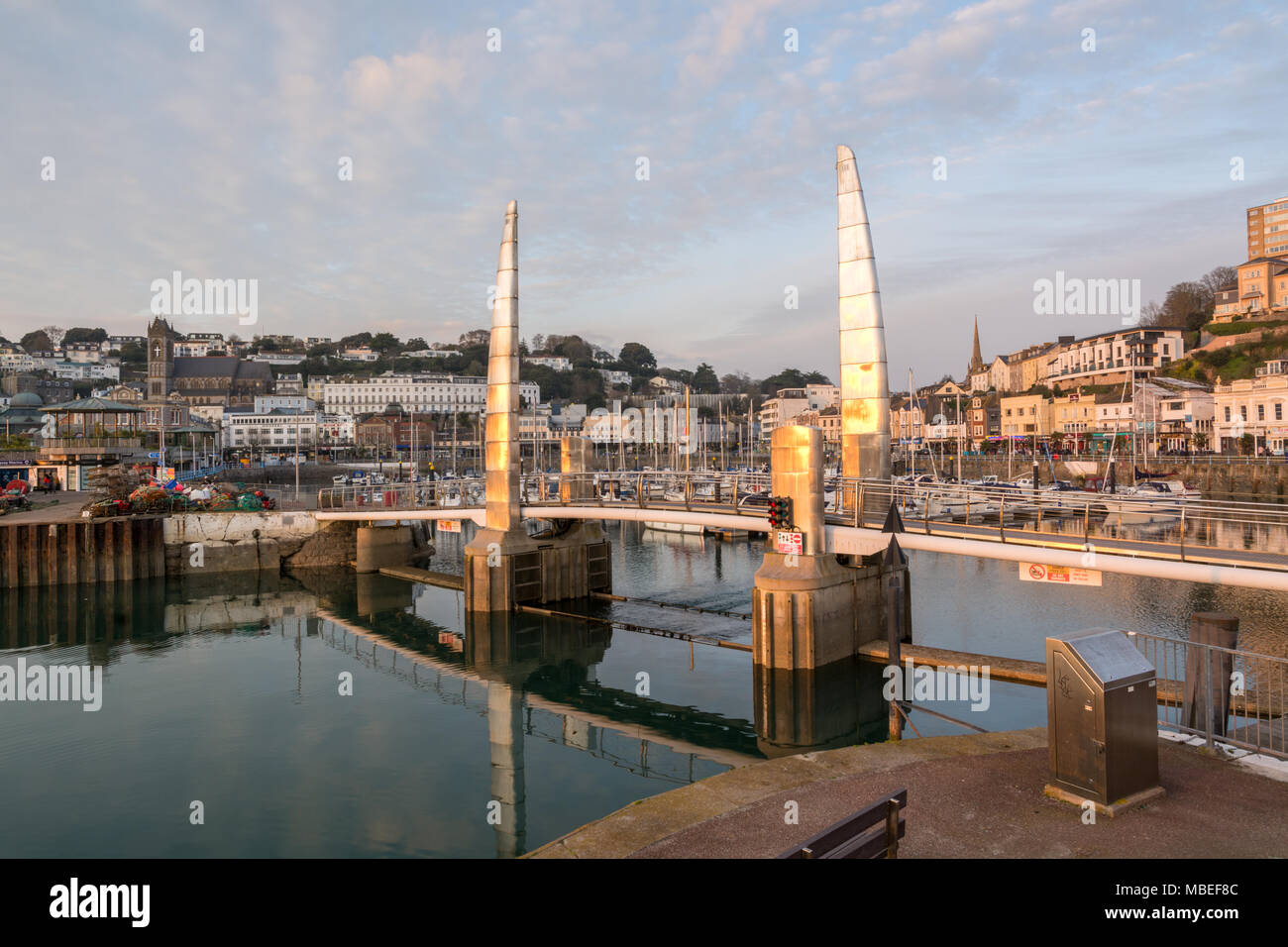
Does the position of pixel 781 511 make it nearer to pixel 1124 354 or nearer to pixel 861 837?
pixel 861 837

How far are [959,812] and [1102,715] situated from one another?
69.8 inches

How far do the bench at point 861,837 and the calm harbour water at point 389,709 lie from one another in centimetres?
831

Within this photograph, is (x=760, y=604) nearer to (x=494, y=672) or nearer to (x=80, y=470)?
(x=494, y=672)

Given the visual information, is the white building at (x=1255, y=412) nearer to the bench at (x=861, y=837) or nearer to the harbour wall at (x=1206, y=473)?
the harbour wall at (x=1206, y=473)

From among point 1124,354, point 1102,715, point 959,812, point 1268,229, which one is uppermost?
point 1268,229

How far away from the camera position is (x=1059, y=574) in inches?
678

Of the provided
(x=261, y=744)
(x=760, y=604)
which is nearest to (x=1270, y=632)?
(x=760, y=604)

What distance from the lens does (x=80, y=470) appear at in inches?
2773

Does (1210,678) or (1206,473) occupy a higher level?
(1206,473)

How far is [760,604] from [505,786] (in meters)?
8.71

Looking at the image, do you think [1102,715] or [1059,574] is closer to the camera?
[1102,715]

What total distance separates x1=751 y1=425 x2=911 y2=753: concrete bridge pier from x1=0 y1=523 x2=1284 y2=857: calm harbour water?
134cm

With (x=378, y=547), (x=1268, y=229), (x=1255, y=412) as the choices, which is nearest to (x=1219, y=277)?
(x=1268, y=229)

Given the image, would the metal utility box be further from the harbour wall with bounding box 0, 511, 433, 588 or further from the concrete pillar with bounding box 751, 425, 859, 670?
the harbour wall with bounding box 0, 511, 433, 588
